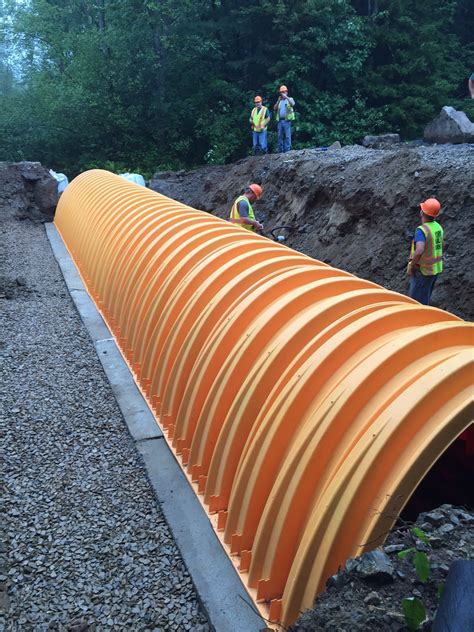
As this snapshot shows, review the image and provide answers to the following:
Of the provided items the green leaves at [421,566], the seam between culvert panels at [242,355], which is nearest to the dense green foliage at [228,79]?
the seam between culvert panels at [242,355]

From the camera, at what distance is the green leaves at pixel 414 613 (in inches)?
76.0

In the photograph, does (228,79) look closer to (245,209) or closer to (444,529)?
(245,209)

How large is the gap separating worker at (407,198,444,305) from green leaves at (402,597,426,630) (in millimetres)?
5564

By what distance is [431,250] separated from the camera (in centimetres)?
702

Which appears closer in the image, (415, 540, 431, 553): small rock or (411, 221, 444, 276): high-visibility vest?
(415, 540, 431, 553): small rock

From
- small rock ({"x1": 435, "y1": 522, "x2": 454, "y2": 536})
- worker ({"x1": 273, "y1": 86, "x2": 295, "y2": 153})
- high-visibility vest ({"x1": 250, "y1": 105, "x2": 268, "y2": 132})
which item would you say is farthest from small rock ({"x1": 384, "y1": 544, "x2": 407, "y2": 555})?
high-visibility vest ({"x1": 250, "y1": 105, "x2": 268, "y2": 132})

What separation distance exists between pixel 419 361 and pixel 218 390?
155 centimetres

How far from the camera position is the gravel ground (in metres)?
3.34

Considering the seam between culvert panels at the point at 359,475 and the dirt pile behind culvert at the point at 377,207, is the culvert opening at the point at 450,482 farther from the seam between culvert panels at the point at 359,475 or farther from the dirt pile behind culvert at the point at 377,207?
the dirt pile behind culvert at the point at 377,207

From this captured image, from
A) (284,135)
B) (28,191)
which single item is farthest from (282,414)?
(28,191)

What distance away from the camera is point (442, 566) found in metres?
2.13

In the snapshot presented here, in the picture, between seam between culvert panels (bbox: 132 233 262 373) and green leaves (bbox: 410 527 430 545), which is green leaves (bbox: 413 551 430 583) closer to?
green leaves (bbox: 410 527 430 545)

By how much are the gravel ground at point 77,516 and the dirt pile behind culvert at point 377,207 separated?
4.86 meters

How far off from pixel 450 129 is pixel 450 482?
54.3 ft
